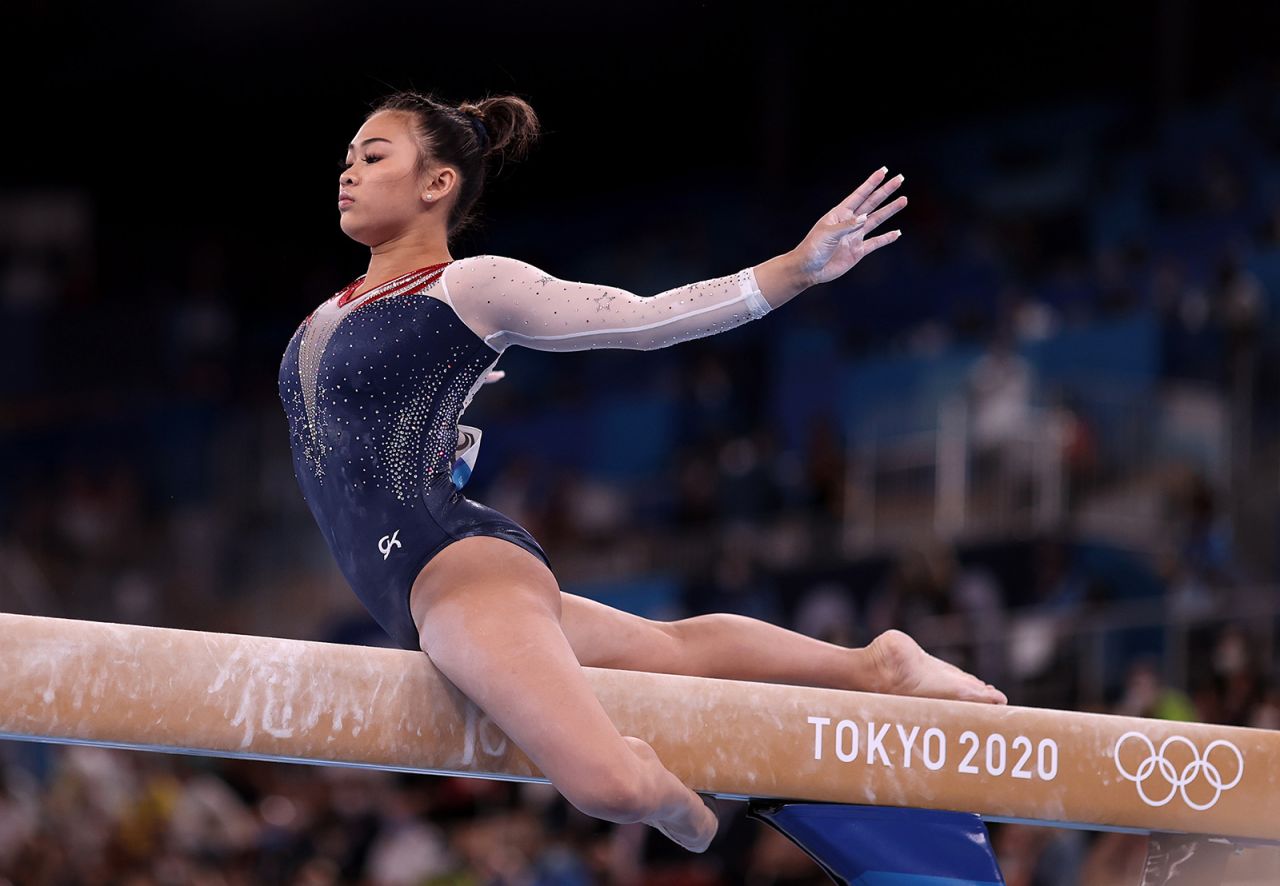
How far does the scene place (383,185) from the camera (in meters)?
3.45

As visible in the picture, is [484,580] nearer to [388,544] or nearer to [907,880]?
[388,544]

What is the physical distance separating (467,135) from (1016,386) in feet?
Result: 22.7

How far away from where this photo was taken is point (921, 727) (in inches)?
135

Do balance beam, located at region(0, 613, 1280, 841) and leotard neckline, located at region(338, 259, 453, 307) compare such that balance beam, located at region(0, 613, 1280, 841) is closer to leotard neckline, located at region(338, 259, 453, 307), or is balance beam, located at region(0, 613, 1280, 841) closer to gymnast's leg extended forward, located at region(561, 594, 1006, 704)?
gymnast's leg extended forward, located at region(561, 594, 1006, 704)

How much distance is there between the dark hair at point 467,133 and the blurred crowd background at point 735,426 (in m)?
4.05

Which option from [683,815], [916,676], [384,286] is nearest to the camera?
[683,815]

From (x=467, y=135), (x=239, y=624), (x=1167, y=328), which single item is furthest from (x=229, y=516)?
(x=467, y=135)

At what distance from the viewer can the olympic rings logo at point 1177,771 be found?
11.5ft

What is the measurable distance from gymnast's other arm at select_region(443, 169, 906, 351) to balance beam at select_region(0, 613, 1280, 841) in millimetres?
658

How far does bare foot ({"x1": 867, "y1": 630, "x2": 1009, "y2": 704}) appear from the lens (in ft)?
11.8

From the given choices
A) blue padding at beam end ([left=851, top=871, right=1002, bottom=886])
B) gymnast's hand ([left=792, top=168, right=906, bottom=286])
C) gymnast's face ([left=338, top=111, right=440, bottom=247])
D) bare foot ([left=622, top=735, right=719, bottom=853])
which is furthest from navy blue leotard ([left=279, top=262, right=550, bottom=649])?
blue padding at beam end ([left=851, top=871, right=1002, bottom=886])

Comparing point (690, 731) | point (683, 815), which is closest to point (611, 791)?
point (683, 815)

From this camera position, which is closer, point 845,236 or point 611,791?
point 611,791

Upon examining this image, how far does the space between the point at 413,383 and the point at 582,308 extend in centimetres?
37
